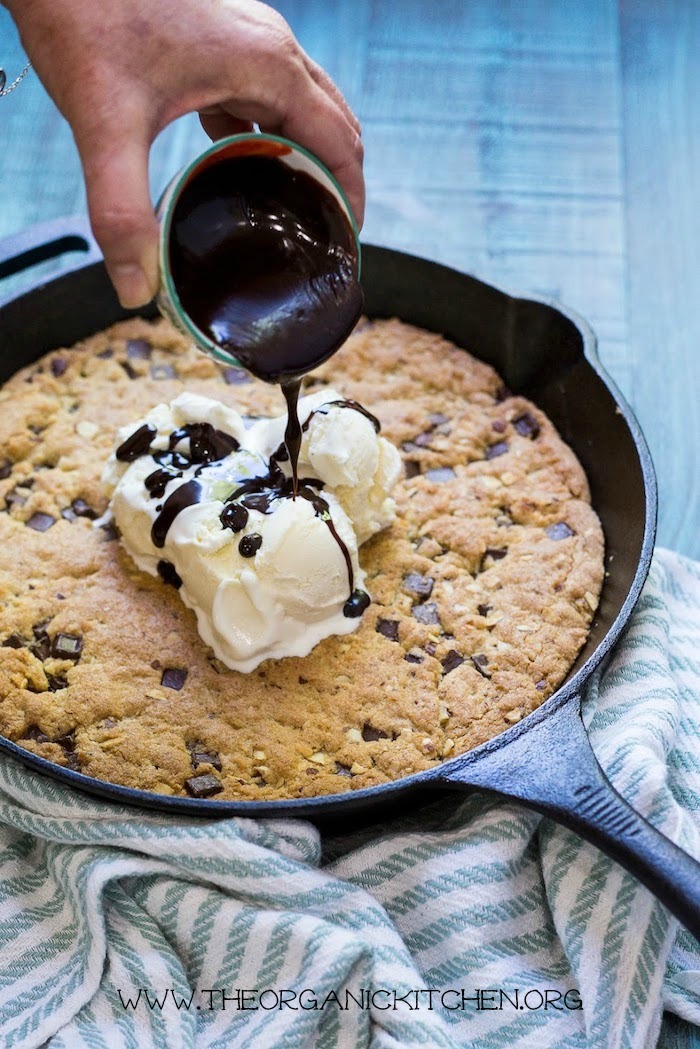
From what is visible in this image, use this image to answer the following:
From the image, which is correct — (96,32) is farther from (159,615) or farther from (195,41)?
(159,615)

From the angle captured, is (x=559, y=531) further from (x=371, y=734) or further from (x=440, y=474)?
(x=371, y=734)

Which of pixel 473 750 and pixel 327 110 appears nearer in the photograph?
pixel 473 750

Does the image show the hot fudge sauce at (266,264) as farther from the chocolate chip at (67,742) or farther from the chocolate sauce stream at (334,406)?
the chocolate chip at (67,742)

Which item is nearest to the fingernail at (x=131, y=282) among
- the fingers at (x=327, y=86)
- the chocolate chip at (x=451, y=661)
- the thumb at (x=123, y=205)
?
the thumb at (x=123, y=205)

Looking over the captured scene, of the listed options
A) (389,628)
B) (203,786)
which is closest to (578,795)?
(389,628)

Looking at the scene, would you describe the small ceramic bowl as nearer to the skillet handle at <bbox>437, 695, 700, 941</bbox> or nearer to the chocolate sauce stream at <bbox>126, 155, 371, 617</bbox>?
the chocolate sauce stream at <bbox>126, 155, 371, 617</bbox>

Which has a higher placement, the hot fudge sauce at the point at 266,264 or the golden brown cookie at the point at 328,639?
the hot fudge sauce at the point at 266,264

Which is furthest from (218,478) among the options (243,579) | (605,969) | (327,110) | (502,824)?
(605,969)
